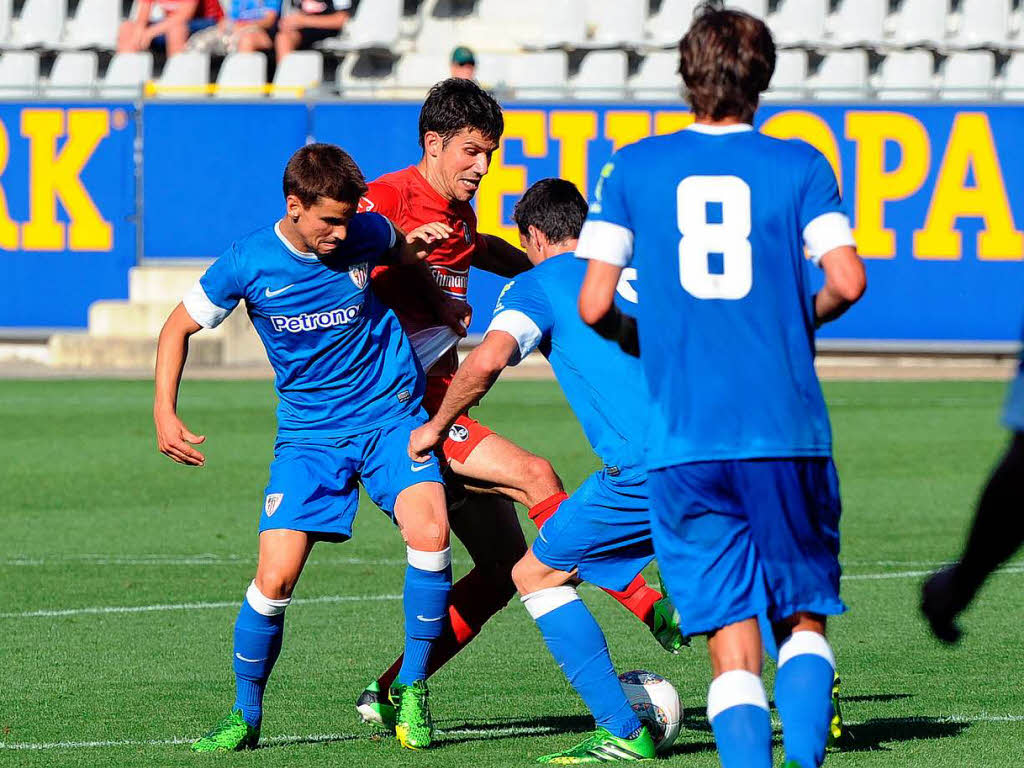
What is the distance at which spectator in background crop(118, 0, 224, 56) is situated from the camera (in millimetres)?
24297

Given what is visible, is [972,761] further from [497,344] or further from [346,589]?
[346,589]

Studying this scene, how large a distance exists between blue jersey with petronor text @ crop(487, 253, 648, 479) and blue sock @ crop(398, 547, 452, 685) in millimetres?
671

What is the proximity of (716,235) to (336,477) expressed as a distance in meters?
2.00

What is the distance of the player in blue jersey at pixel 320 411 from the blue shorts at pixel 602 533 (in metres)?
0.43

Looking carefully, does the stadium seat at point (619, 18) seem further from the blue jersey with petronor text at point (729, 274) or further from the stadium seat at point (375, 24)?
the blue jersey with petronor text at point (729, 274)

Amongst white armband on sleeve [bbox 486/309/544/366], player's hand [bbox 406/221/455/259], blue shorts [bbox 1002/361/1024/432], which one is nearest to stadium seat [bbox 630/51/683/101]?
player's hand [bbox 406/221/455/259]

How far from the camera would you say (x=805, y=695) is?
154 inches

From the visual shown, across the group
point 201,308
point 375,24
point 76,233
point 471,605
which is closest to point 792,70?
point 375,24

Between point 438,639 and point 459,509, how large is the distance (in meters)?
0.62

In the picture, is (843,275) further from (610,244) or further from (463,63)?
(463,63)

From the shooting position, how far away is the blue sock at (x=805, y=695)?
388 cm

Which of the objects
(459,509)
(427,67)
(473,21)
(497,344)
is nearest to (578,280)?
(497,344)

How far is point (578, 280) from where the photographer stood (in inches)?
203

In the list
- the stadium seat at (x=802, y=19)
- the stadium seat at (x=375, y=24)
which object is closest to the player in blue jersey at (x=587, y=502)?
the stadium seat at (x=375, y=24)
